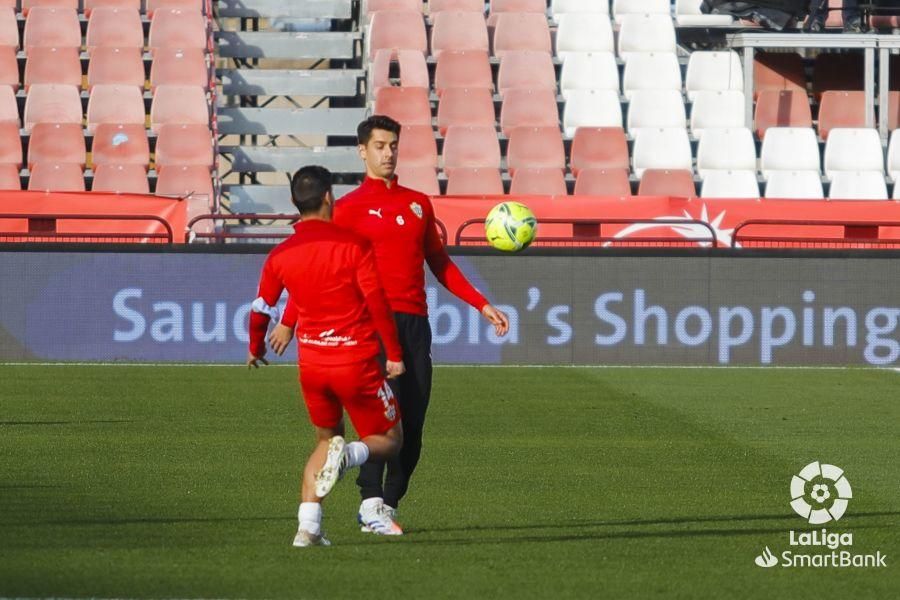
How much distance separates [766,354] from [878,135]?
5996 mm

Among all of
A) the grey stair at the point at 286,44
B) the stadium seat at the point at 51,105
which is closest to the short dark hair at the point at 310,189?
the stadium seat at the point at 51,105

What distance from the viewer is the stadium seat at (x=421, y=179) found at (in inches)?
895

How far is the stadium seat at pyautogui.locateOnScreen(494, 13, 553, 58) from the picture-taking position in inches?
1024

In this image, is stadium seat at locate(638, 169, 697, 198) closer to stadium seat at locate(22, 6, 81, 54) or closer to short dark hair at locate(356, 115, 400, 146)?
stadium seat at locate(22, 6, 81, 54)

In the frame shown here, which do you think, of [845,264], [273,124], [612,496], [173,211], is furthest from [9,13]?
[612,496]

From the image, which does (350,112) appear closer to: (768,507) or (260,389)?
(260,389)

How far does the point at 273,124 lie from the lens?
82.7 feet

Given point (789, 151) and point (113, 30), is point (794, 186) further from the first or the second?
point (113, 30)

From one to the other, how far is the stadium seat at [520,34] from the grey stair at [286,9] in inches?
94.6

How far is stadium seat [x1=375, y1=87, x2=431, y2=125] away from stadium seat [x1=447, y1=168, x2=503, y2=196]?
1.29 m

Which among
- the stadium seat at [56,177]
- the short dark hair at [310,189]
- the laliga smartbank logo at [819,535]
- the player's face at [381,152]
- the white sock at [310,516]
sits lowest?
the laliga smartbank logo at [819,535]

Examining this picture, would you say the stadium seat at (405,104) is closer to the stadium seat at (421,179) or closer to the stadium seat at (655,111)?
the stadium seat at (421,179)

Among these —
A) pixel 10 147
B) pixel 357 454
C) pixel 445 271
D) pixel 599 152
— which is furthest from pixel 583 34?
pixel 357 454

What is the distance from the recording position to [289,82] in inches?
1014
